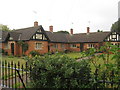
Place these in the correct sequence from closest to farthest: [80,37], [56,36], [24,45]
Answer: [24,45], [56,36], [80,37]

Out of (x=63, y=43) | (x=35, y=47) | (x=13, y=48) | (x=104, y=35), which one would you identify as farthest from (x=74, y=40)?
(x=13, y=48)

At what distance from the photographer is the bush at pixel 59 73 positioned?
3510mm

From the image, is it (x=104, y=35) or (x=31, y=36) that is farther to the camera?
(x=104, y=35)

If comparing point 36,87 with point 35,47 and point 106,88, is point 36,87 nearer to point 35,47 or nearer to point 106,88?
point 106,88

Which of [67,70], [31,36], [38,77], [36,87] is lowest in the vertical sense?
[36,87]

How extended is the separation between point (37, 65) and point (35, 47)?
67.4 ft

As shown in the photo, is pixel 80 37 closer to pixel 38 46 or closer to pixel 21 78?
pixel 38 46

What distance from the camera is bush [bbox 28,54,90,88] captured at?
351 cm

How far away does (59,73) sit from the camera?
12.0 ft

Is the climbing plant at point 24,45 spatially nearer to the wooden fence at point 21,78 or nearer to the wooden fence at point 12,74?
the wooden fence at point 12,74

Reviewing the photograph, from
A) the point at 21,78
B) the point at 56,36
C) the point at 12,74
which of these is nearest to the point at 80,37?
the point at 56,36

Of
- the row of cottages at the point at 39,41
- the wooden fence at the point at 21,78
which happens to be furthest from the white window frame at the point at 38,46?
the wooden fence at the point at 21,78

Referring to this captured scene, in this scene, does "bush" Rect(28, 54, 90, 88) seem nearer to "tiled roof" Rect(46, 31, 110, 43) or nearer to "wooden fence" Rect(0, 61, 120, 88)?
"wooden fence" Rect(0, 61, 120, 88)

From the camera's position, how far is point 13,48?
24.3m
